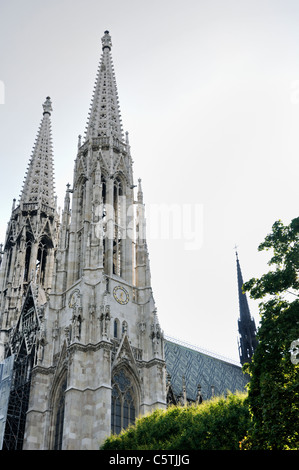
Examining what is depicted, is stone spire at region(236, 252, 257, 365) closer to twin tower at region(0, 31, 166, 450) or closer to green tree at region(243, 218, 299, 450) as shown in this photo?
twin tower at region(0, 31, 166, 450)

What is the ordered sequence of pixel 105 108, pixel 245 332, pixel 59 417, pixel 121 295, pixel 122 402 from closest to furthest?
pixel 122 402 < pixel 59 417 < pixel 121 295 < pixel 105 108 < pixel 245 332

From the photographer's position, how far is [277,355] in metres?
18.9

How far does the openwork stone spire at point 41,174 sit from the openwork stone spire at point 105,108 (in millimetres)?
10830

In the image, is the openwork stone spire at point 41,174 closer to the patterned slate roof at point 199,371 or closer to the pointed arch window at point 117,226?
the pointed arch window at point 117,226

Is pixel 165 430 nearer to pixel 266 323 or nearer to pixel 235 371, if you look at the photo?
pixel 266 323

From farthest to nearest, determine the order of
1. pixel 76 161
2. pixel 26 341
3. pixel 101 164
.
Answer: pixel 76 161
pixel 101 164
pixel 26 341

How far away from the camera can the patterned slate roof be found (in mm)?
48537

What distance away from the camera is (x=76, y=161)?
49000 mm

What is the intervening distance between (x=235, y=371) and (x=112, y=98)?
31.6m

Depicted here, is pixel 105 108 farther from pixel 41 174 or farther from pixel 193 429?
pixel 193 429

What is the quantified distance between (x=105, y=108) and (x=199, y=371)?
27.2 meters

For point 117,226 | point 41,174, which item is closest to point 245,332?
point 117,226

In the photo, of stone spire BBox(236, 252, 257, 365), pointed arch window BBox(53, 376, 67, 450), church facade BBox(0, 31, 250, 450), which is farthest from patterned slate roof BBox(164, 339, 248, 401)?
pointed arch window BBox(53, 376, 67, 450)
